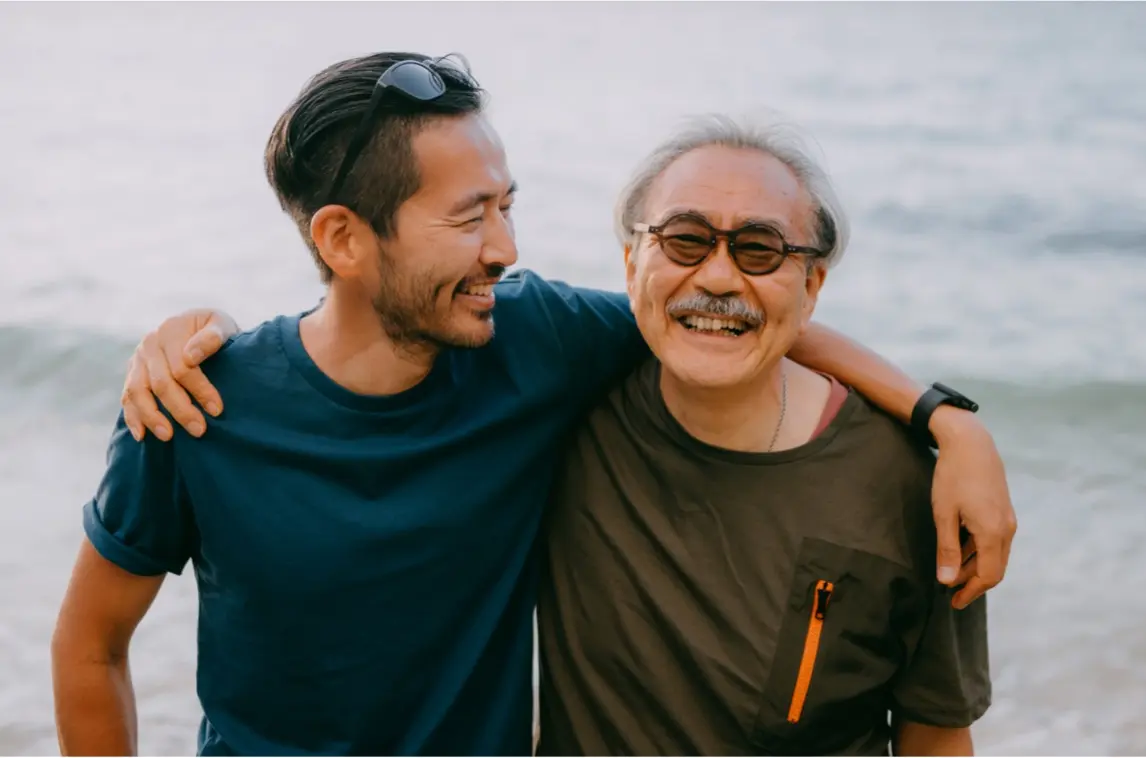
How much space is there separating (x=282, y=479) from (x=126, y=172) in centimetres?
1083

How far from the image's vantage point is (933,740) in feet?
8.69

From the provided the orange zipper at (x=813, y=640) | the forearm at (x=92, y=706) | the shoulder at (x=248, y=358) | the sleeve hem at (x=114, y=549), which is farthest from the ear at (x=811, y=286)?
the forearm at (x=92, y=706)

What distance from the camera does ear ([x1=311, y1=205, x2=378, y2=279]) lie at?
253cm

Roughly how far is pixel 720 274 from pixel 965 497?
26.5 inches

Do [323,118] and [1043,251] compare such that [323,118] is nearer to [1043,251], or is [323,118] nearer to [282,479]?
[282,479]

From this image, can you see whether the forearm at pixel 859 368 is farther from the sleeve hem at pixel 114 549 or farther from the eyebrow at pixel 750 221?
the sleeve hem at pixel 114 549

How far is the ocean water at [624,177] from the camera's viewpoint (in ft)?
17.7

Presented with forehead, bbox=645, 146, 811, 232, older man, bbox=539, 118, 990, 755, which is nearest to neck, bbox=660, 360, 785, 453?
older man, bbox=539, 118, 990, 755

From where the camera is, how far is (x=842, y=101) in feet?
47.4

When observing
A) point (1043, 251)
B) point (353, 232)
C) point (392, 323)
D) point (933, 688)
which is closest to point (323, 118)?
point (353, 232)

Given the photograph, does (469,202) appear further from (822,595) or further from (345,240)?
(822,595)

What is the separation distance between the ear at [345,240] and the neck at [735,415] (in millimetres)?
724

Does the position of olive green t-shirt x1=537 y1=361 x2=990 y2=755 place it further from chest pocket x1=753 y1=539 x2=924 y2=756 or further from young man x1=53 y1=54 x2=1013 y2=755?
young man x1=53 y1=54 x2=1013 y2=755

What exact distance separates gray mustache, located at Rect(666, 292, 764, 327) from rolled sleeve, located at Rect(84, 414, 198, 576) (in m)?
1.11
